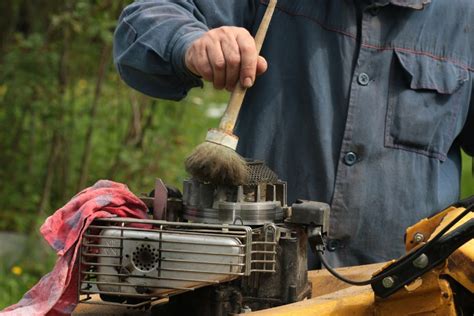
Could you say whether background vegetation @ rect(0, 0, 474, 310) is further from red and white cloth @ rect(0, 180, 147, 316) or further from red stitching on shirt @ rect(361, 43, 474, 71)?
red and white cloth @ rect(0, 180, 147, 316)

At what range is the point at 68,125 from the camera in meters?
7.08

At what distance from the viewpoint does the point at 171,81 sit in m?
3.20

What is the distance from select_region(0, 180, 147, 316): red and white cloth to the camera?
103 inches

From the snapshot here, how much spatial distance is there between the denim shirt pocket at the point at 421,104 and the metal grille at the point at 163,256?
922 millimetres

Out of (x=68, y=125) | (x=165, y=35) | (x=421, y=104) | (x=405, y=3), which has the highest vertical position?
(x=405, y=3)

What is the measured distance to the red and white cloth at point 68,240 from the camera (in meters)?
2.62

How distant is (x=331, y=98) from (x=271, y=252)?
93cm

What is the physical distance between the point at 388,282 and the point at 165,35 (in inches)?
39.3

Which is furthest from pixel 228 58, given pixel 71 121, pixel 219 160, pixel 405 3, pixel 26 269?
pixel 71 121

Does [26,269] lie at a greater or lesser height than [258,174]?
lesser

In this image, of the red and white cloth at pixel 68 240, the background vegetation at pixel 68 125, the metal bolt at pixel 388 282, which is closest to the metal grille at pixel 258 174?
the red and white cloth at pixel 68 240

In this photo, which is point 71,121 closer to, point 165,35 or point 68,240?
point 165,35

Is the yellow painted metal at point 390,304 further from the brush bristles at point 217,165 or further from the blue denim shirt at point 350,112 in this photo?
the blue denim shirt at point 350,112

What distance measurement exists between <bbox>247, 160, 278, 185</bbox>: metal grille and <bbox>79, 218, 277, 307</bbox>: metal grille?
0.15 metres
